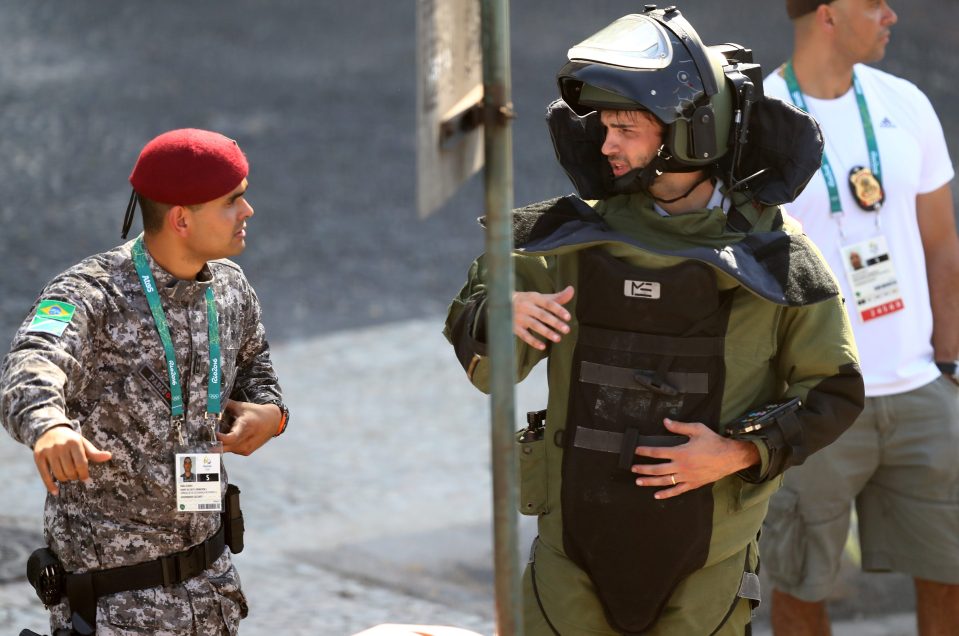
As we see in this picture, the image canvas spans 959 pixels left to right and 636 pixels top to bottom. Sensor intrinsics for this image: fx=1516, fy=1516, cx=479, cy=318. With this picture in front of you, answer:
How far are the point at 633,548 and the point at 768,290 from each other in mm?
690

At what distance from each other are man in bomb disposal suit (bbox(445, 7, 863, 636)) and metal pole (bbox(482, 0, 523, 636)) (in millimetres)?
568

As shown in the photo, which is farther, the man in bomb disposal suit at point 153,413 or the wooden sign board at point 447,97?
the man in bomb disposal suit at point 153,413

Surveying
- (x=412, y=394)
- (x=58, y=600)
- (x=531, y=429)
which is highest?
(x=531, y=429)

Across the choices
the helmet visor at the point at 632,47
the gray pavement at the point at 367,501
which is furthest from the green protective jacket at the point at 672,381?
the gray pavement at the point at 367,501

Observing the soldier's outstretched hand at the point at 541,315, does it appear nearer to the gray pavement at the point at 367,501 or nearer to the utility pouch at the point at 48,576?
the utility pouch at the point at 48,576

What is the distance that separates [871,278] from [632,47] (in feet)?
5.05

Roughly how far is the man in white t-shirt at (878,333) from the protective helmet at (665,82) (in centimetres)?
120

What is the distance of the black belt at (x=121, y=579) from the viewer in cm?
363

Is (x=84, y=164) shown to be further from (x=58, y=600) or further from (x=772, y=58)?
(x=58, y=600)

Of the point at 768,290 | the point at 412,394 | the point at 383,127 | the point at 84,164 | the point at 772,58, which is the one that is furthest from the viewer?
the point at 772,58

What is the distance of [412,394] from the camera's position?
28.6ft

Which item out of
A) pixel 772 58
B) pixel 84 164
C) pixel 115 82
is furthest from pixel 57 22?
pixel 772 58

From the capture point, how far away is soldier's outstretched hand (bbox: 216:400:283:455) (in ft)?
12.6

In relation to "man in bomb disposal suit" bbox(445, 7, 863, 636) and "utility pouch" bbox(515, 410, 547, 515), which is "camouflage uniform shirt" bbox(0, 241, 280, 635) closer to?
"man in bomb disposal suit" bbox(445, 7, 863, 636)
